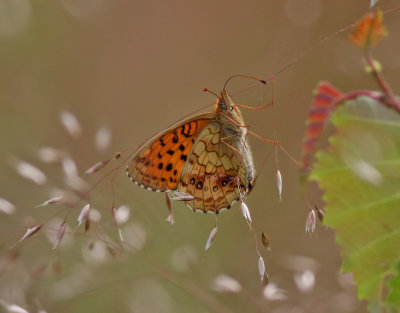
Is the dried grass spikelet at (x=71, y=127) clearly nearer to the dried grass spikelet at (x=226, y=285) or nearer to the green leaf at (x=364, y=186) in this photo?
the dried grass spikelet at (x=226, y=285)

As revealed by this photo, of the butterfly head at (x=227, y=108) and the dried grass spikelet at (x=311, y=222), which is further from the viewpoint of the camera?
the butterfly head at (x=227, y=108)

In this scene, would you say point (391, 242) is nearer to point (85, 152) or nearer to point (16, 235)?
point (16, 235)

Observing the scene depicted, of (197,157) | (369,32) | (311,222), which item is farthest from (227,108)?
(369,32)

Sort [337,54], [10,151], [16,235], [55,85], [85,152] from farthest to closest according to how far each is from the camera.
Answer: [55,85], [10,151], [85,152], [337,54], [16,235]

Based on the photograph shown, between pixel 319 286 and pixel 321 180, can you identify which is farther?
pixel 319 286

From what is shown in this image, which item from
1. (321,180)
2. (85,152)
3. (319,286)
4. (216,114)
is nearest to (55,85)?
(85,152)

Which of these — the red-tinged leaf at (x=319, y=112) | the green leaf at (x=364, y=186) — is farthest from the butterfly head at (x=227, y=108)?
the red-tinged leaf at (x=319, y=112)

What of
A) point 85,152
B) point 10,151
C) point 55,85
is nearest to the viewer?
point 85,152
